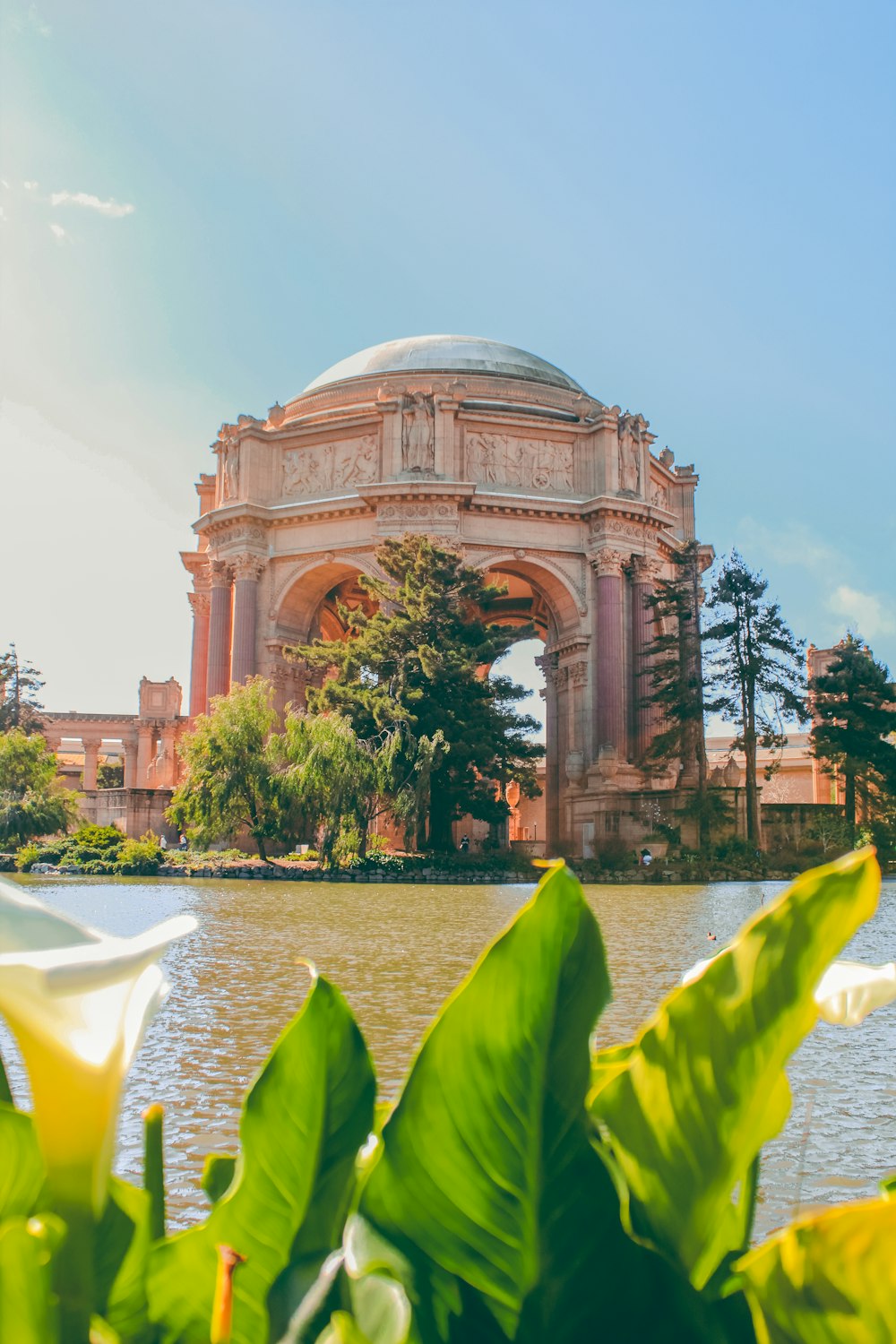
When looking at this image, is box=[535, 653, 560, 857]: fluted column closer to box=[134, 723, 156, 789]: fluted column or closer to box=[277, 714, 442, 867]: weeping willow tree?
box=[277, 714, 442, 867]: weeping willow tree

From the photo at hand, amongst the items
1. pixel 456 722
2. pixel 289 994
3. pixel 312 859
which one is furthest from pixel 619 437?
pixel 289 994

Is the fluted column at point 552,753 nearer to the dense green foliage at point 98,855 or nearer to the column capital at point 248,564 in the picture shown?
the column capital at point 248,564

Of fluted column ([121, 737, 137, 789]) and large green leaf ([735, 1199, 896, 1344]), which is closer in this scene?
large green leaf ([735, 1199, 896, 1344])

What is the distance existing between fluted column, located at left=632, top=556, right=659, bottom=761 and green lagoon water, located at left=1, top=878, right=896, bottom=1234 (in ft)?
62.2

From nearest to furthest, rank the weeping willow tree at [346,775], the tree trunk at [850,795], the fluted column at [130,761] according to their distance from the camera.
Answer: the weeping willow tree at [346,775] < the tree trunk at [850,795] < the fluted column at [130,761]

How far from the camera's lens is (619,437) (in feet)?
108

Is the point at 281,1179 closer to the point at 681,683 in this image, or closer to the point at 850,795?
the point at 681,683

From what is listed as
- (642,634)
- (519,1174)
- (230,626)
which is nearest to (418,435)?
→ (230,626)

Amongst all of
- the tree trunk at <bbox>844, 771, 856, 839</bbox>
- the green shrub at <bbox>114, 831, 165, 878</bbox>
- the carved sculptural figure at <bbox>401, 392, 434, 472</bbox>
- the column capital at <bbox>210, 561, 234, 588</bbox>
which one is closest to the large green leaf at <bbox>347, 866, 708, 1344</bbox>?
the green shrub at <bbox>114, 831, 165, 878</bbox>

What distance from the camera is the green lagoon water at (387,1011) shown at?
3176 mm

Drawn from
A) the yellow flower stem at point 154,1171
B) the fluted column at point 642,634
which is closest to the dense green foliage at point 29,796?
the fluted column at point 642,634

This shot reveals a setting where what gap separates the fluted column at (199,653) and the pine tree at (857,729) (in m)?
18.1

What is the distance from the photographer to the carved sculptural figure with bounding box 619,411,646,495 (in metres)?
32.7

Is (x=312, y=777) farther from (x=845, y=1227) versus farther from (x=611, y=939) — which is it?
(x=845, y=1227)
